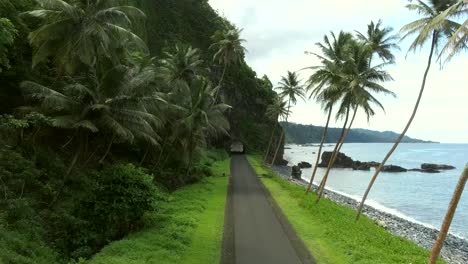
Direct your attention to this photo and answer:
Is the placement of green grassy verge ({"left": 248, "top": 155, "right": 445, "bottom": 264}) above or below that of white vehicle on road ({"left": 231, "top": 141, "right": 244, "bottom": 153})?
below

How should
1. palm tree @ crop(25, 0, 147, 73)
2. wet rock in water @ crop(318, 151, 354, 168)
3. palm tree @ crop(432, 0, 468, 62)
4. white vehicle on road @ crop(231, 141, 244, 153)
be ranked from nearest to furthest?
palm tree @ crop(432, 0, 468, 62) → palm tree @ crop(25, 0, 147, 73) → white vehicle on road @ crop(231, 141, 244, 153) → wet rock in water @ crop(318, 151, 354, 168)

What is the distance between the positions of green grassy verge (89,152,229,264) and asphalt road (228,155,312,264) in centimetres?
86

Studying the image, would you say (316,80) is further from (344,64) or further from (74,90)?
(74,90)

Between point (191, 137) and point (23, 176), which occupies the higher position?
point (191, 137)

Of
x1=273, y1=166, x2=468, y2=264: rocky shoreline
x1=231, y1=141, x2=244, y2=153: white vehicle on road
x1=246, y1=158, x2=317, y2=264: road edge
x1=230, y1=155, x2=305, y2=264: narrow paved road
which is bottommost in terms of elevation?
x1=273, y1=166, x2=468, y2=264: rocky shoreline

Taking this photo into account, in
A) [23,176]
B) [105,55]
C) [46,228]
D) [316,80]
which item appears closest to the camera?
[46,228]

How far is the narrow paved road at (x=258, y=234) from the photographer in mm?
14797

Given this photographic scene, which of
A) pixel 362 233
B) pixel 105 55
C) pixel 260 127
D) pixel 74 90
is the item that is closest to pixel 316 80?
pixel 362 233

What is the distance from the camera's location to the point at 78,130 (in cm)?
2077

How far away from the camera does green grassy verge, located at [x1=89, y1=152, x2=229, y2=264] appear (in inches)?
540

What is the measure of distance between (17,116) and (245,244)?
13698 mm

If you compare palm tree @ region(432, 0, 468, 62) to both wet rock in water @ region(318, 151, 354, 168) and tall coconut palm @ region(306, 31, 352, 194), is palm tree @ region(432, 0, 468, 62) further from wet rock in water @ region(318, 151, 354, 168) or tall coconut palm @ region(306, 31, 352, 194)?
wet rock in water @ region(318, 151, 354, 168)

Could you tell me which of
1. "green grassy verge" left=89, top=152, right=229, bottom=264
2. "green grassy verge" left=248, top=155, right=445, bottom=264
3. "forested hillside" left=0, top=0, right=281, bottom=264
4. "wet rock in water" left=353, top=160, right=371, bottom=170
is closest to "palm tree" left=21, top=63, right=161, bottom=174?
"forested hillside" left=0, top=0, right=281, bottom=264

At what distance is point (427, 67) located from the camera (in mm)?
21094
